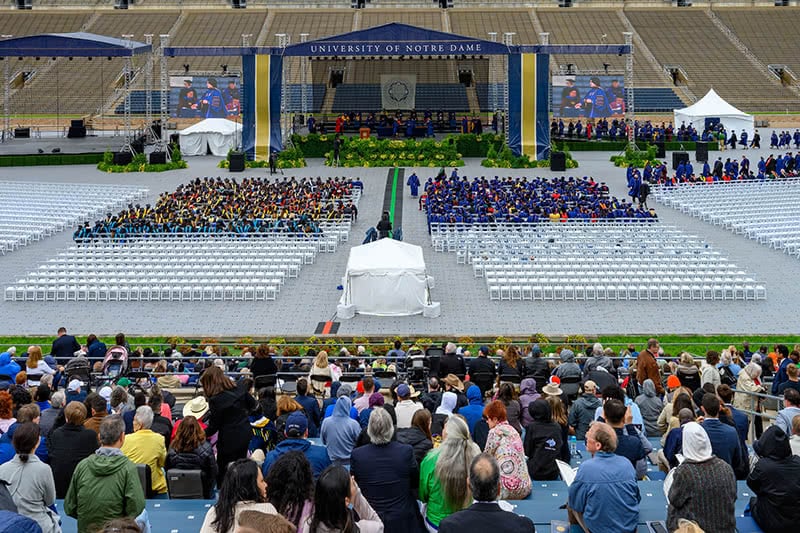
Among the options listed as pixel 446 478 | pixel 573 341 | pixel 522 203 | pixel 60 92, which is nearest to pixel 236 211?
pixel 522 203

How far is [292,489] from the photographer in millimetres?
7418

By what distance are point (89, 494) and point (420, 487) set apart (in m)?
2.53

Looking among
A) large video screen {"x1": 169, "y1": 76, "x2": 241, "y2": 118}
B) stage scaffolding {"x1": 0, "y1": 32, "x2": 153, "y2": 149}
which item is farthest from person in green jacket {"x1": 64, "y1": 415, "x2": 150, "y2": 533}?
large video screen {"x1": 169, "y1": 76, "x2": 241, "y2": 118}

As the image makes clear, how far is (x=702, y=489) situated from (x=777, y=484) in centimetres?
95

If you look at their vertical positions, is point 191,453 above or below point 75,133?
below

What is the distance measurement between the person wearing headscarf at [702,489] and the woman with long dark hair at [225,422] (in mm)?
4291

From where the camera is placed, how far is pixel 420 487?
8398mm

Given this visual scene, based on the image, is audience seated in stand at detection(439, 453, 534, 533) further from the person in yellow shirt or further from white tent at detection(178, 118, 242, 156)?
white tent at detection(178, 118, 242, 156)

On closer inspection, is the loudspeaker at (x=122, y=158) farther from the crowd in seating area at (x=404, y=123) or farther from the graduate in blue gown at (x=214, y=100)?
the crowd in seating area at (x=404, y=123)

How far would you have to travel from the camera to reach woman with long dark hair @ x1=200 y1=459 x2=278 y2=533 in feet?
23.1

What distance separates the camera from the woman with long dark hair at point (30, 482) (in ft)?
26.1

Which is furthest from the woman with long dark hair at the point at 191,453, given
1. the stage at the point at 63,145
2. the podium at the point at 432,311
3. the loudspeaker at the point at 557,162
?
the stage at the point at 63,145

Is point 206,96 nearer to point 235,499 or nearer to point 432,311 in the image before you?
point 432,311

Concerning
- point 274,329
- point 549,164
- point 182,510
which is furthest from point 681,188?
point 182,510
